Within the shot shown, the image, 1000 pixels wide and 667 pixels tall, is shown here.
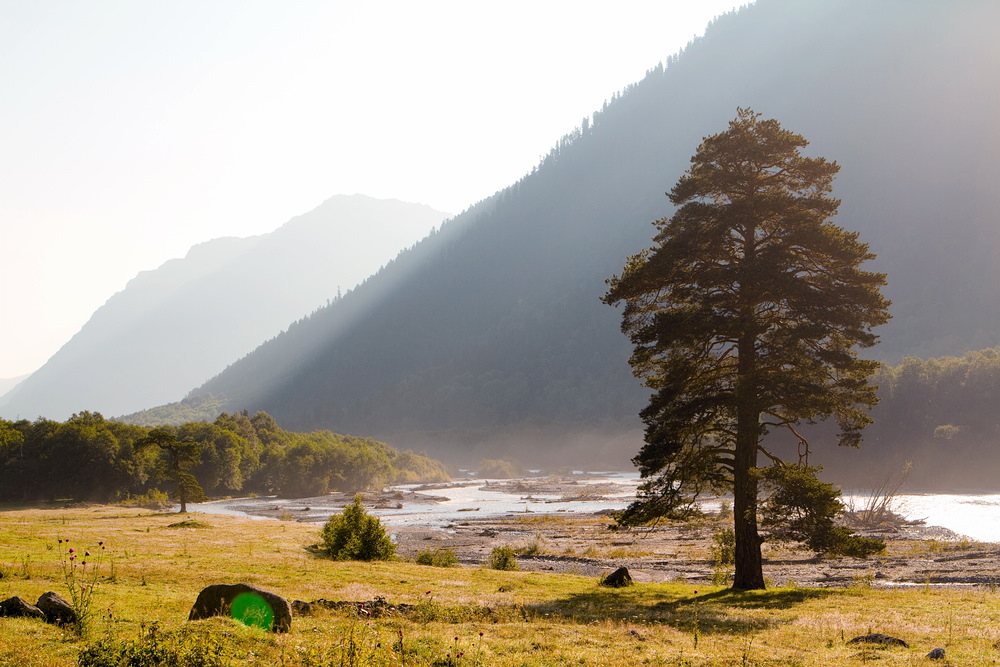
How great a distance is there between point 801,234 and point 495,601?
18934 mm

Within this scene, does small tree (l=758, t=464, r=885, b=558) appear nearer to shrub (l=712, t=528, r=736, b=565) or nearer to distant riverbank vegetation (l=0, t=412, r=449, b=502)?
shrub (l=712, t=528, r=736, b=565)

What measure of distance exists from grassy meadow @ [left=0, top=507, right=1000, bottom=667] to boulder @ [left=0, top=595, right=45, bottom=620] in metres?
0.46

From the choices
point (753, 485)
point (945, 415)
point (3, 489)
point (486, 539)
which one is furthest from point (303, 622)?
point (945, 415)

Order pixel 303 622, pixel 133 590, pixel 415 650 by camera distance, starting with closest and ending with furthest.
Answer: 1. pixel 415 650
2. pixel 303 622
3. pixel 133 590

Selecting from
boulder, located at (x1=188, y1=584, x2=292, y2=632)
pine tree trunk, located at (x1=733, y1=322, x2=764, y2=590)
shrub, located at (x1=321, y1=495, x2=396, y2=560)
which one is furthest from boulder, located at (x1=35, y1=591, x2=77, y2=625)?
shrub, located at (x1=321, y1=495, x2=396, y2=560)

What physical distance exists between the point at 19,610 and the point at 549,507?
321 ft

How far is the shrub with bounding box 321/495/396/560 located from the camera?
1574 inches

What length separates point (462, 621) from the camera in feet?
62.7

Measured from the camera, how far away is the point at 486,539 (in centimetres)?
6400

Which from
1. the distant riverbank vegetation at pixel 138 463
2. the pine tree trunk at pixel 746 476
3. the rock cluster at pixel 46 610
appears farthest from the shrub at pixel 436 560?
the distant riverbank vegetation at pixel 138 463

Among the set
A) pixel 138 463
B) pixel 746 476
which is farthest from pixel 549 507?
pixel 746 476

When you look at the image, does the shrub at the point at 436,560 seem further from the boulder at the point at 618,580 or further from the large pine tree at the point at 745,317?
the large pine tree at the point at 745,317

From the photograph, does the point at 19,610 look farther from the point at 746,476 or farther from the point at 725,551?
the point at 725,551

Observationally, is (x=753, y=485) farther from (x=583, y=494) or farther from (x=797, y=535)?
(x=583, y=494)
